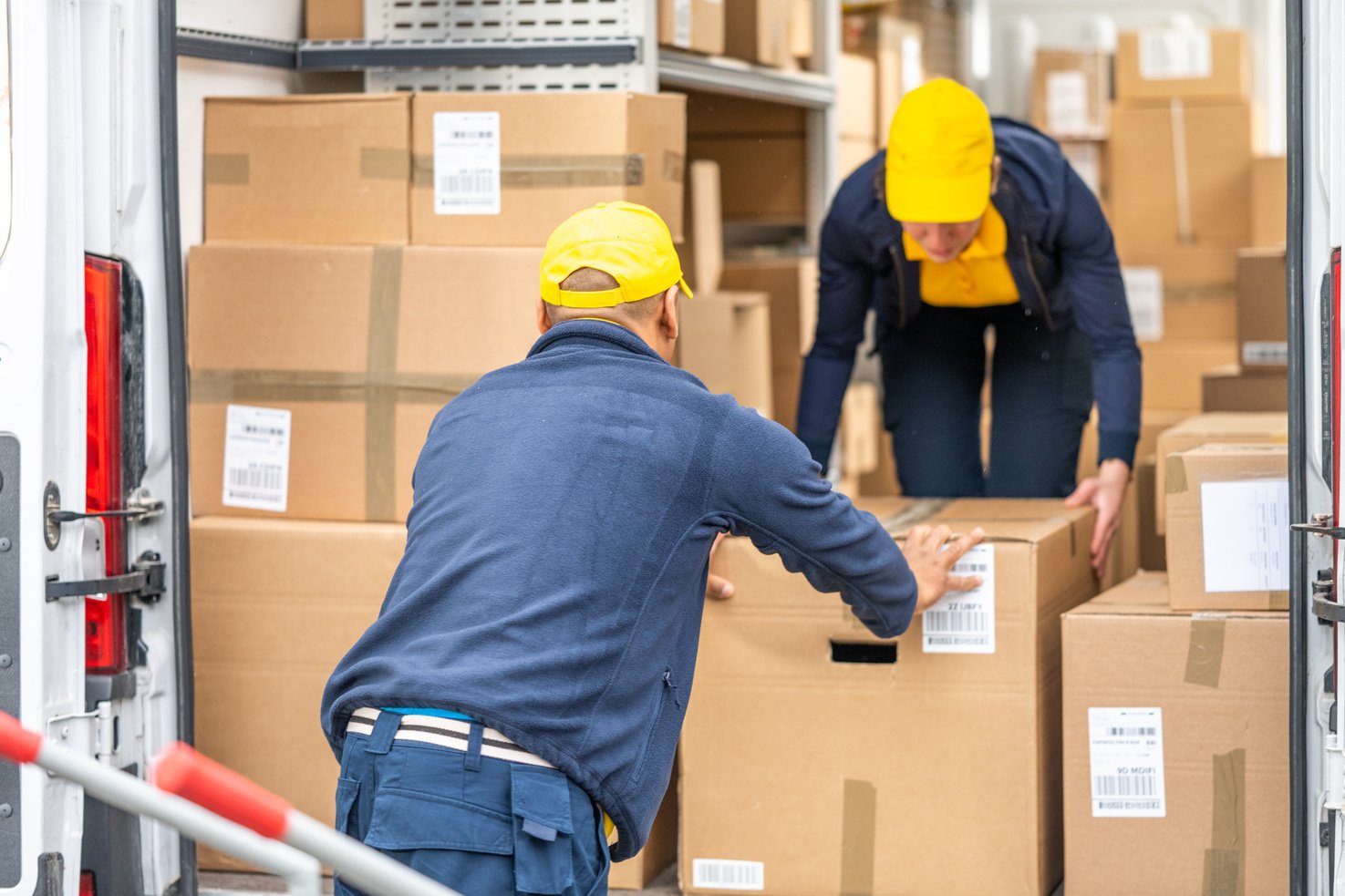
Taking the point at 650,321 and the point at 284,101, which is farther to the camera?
the point at 284,101

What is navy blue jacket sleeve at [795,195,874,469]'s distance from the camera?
3268 millimetres

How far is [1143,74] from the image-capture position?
5.95 m

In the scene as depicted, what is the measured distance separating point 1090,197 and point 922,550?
104cm

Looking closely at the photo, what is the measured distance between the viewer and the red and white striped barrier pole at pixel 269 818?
4.09 ft

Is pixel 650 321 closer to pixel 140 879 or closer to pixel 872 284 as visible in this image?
pixel 140 879

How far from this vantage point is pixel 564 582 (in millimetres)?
1862

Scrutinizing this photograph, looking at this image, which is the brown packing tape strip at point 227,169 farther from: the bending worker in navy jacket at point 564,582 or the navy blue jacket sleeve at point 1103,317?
the navy blue jacket sleeve at point 1103,317

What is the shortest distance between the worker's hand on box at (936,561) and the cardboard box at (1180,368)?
296 cm

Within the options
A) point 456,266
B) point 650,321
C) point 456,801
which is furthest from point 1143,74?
point 456,801

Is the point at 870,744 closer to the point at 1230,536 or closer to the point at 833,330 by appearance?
the point at 1230,536

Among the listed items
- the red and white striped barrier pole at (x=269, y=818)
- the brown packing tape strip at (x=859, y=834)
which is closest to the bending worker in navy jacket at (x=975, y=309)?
the brown packing tape strip at (x=859, y=834)

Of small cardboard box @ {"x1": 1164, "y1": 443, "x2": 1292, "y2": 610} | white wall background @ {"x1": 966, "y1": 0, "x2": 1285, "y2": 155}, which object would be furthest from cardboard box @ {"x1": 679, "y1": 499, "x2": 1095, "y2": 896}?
white wall background @ {"x1": 966, "y1": 0, "x2": 1285, "y2": 155}

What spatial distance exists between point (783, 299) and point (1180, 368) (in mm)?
1480

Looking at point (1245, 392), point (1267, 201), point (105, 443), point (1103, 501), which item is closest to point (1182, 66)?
point (1267, 201)
